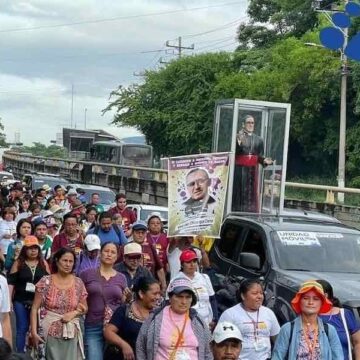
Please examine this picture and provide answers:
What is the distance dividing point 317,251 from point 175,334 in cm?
373

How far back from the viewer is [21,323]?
796 centimetres

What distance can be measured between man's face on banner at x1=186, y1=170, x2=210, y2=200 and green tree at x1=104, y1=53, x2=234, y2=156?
42640 mm

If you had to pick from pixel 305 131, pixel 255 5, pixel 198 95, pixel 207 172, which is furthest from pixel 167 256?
pixel 255 5

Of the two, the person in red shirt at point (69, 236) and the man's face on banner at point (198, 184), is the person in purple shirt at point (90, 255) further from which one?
the person in red shirt at point (69, 236)

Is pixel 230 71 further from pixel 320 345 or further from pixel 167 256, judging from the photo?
pixel 320 345

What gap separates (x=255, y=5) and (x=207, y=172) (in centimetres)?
5097

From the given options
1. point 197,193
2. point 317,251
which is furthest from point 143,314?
point 197,193

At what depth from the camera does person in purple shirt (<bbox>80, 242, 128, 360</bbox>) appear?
734cm

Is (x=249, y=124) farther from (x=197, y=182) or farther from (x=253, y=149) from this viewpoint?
(x=197, y=182)

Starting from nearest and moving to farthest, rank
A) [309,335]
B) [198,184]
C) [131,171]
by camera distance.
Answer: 1. [309,335]
2. [198,184]
3. [131,171]

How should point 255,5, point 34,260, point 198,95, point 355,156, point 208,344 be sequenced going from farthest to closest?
1. point 255,5
2. point 198,95
3. point 355,156
4. point 34,260
5. point 208,344

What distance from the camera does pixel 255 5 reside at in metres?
59.2

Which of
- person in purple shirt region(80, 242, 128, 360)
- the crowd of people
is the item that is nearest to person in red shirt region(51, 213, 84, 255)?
the crowd of people

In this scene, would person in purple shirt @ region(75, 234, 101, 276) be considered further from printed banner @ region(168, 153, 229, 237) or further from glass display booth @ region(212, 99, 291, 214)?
glass display booth @ region(212, 99, 291, 214)
